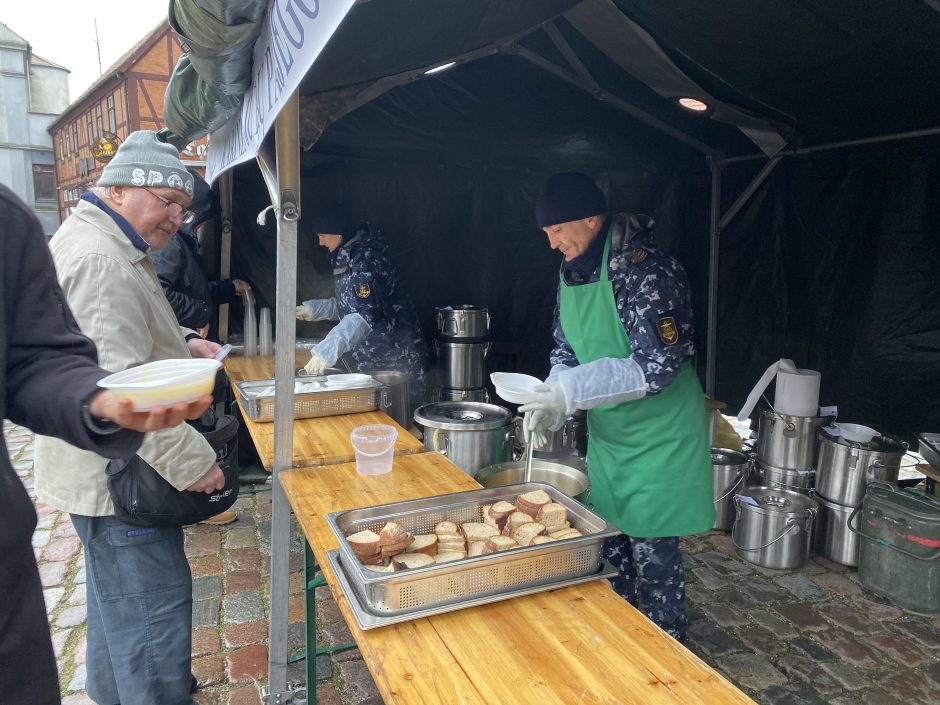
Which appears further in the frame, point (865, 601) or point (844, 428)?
point (844, 428)

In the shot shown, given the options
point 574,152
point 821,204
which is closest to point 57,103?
point 574,152

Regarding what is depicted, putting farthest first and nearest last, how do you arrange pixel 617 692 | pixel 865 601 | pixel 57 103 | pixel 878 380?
pixel 57 103, pixel 878 380, pixel 865 601, pixel 617 692

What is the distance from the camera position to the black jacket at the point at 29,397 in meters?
1.06

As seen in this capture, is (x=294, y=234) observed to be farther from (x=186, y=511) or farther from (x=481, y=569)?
(x=481, y=569)

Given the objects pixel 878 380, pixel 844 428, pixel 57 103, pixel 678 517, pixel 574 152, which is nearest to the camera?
pixel 678 517

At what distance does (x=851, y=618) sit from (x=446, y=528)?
9.23 ft

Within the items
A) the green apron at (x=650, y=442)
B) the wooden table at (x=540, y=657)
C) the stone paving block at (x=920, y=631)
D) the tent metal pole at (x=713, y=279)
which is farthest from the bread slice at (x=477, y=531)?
the tent metal pole at (x=713, y=279)

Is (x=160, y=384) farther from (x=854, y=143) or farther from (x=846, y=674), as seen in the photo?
(x=854, y=143)

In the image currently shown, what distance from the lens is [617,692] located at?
3.84 ft

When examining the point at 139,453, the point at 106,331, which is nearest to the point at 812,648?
the point at 139,453

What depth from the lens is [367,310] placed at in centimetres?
435

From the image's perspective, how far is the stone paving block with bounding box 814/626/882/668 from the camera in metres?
2.96

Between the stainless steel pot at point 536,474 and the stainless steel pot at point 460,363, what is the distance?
2.79 metres

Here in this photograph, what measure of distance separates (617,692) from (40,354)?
1269 mm
